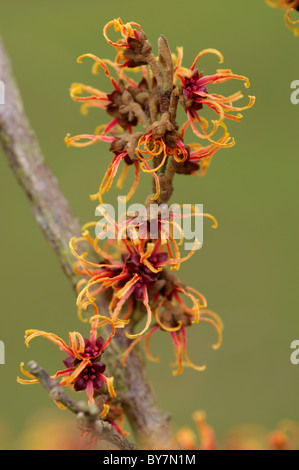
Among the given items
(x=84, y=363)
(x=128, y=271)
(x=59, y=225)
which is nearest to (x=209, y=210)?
(x=59, y=225)

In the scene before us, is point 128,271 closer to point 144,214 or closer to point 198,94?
point 144,214

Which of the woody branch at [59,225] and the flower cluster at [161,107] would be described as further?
the woody branch at [59,225]

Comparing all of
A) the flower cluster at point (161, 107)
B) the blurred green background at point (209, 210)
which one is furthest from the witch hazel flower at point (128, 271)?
the blurred green background at point (209, 210)

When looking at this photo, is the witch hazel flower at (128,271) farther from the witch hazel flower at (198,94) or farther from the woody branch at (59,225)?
the witch hazel flower at (198,94)

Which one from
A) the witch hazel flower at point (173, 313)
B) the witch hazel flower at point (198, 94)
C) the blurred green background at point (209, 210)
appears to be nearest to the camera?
the witch hazel flower at point (198, 94)

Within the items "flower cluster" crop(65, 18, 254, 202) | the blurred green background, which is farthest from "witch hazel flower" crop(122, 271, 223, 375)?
the blurred green background

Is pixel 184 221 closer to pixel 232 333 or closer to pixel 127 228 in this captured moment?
pixel 127 228
